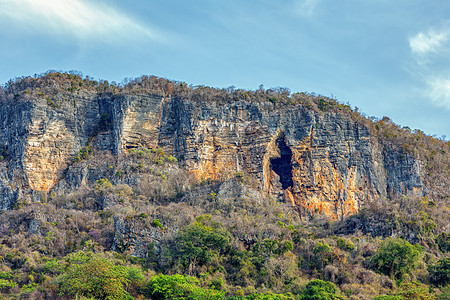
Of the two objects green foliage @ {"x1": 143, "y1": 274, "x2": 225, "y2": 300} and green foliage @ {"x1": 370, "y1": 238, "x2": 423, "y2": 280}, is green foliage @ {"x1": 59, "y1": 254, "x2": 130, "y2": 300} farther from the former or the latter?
green foliage @ {"x1": 370, "y1": 238, "x2": 423, "y2": 280}

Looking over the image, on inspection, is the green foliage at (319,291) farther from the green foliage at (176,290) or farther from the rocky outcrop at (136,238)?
the rocky outcrop at (136,238)

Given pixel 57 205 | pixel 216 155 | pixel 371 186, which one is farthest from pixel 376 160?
pixel 57 205

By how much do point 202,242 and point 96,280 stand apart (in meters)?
11.2

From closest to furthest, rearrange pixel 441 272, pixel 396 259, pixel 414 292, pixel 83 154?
pixel 414 292
pixel 441 272
pixel 396 259
pixel 83 154

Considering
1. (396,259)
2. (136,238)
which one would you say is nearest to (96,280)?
(136,238)

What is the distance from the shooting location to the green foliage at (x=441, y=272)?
2005 inches

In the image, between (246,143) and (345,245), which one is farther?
(246,143)

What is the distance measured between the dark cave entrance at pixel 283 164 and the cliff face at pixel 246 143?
0.11 meters

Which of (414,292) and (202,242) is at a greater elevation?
(202,242)

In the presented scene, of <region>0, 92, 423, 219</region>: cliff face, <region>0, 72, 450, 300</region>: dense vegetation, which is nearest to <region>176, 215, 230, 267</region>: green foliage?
<region>0, 72, 450, 300</region>: dense vegetation

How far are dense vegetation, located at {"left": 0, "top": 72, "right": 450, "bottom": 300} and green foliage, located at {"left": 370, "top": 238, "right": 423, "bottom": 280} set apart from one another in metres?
0.09

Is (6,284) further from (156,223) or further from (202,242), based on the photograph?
(202,242)

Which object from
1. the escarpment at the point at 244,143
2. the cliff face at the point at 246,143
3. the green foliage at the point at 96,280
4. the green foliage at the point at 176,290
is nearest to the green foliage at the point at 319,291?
the green foliage at the point at 176,290

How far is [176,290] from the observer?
45844mm
